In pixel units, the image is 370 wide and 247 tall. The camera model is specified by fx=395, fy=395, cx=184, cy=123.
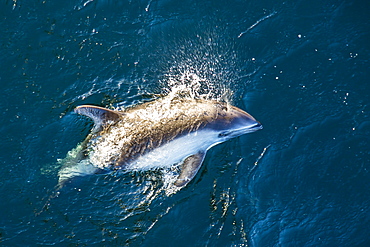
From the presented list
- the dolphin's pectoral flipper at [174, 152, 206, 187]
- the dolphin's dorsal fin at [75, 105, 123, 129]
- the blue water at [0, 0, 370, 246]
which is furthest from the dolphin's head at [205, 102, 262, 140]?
the dolphin's dorsal fin at [75, 105, 123, 129]

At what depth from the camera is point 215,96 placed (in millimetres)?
9172

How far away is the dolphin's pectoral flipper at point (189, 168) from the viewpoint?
850cm

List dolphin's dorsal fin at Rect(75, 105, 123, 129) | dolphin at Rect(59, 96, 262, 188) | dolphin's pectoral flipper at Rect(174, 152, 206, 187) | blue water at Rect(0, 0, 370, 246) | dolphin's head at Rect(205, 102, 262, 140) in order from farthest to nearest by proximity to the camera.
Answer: dolphin's pectoral flipper at Rect(174, 152, 206, 187)
blue water at Rect(0, 0, 370, 246)
dolphin's head at Rect(205, 102, 262, 140)
dolphin at Rect(59, 96, 262, 188)
dolphin's dorsal fin at Rect(75, 105, 123, 129)

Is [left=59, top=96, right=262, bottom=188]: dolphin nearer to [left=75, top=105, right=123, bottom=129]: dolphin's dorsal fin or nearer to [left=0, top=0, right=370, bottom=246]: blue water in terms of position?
[left=75, top=105, right=123, bottom=129]: dolphin's dorsal fin

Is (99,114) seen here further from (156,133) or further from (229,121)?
(229,121)

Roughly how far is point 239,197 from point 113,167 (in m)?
2.90

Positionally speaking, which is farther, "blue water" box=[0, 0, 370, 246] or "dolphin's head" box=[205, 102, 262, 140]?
"blue water" box=[0, 0, 370, 246]

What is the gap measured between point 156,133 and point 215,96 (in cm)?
202

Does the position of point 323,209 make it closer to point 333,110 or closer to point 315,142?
point 315,142

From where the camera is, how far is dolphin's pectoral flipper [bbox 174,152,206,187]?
27.9 ft

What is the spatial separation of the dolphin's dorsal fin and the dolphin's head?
77.1 inches

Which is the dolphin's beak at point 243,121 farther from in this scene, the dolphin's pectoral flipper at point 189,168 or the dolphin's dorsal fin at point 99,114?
the dolphin's dorsal fin at point 99,114

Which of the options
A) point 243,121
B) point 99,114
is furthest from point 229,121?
point 99,114

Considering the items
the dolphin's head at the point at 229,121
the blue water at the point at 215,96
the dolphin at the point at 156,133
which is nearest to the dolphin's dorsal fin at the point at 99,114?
the dolphin at the point at 156,133
